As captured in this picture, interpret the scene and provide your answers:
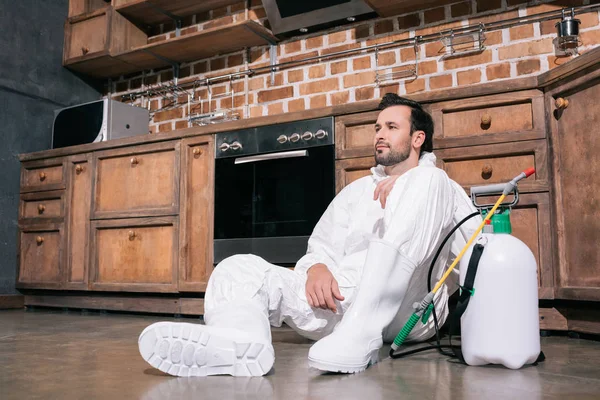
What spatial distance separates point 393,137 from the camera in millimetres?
1968

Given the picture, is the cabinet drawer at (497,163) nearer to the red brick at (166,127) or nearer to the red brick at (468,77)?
the red brick at (468,77)

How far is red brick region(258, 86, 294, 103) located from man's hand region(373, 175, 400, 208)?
1.73 meters

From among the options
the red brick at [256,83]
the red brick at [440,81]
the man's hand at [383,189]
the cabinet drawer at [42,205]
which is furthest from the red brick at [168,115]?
the man's hand at [383,189]

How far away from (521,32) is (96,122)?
238cm

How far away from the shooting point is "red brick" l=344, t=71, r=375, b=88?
3199mm

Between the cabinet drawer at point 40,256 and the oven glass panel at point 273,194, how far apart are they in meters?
1.17

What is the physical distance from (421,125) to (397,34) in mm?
1281

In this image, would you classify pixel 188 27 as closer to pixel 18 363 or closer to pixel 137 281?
pixel 137 281

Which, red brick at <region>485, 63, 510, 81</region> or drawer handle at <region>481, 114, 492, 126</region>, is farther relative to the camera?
red brick at <region>485, 63, 510, 81</region>

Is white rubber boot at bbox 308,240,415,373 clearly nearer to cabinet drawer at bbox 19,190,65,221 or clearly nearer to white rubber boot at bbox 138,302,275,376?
white rubber boot at bbox 138,302,275,376

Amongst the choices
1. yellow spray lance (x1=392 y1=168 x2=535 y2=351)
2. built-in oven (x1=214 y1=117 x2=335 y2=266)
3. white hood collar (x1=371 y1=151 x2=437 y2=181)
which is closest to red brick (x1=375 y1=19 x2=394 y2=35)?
built-in oven (x1=214 y1=117 x2=335 y2=266)

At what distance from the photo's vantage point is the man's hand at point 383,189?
1.75m

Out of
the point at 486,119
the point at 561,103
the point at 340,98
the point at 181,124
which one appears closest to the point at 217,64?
the point at 181,124

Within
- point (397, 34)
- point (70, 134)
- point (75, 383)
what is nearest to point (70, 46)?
point (70, 134)
